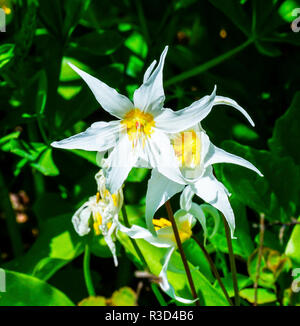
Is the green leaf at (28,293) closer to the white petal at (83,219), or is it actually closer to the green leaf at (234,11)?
the white petal at (83,219)

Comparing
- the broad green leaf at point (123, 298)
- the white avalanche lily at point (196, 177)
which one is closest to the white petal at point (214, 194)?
the white avalanche lily at point (196, 177)

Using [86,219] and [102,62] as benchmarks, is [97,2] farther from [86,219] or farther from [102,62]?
[86,219]

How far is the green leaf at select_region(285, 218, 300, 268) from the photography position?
1.19 m

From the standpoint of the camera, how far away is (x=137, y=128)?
94 centimetres

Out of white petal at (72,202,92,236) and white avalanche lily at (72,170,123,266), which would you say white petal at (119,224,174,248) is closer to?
white avalanche lily at (72,170,123,266)

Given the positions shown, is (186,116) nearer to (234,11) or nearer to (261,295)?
(261,295)

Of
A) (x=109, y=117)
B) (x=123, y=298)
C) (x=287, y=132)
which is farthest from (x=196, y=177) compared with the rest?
(x=109, y=117)

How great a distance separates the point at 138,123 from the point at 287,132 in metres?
0.57

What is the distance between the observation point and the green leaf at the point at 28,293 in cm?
113

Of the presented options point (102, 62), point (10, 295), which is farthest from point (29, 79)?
point (10, 295)

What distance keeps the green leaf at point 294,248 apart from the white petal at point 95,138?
49 centimetres

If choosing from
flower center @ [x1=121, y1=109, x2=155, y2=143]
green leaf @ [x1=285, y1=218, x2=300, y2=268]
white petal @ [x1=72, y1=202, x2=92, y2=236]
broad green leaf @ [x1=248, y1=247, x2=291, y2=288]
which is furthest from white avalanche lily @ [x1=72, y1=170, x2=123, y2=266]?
green leaf @ [x1=285, y1=218, x2=300, y2=268]

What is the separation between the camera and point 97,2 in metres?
1.89
